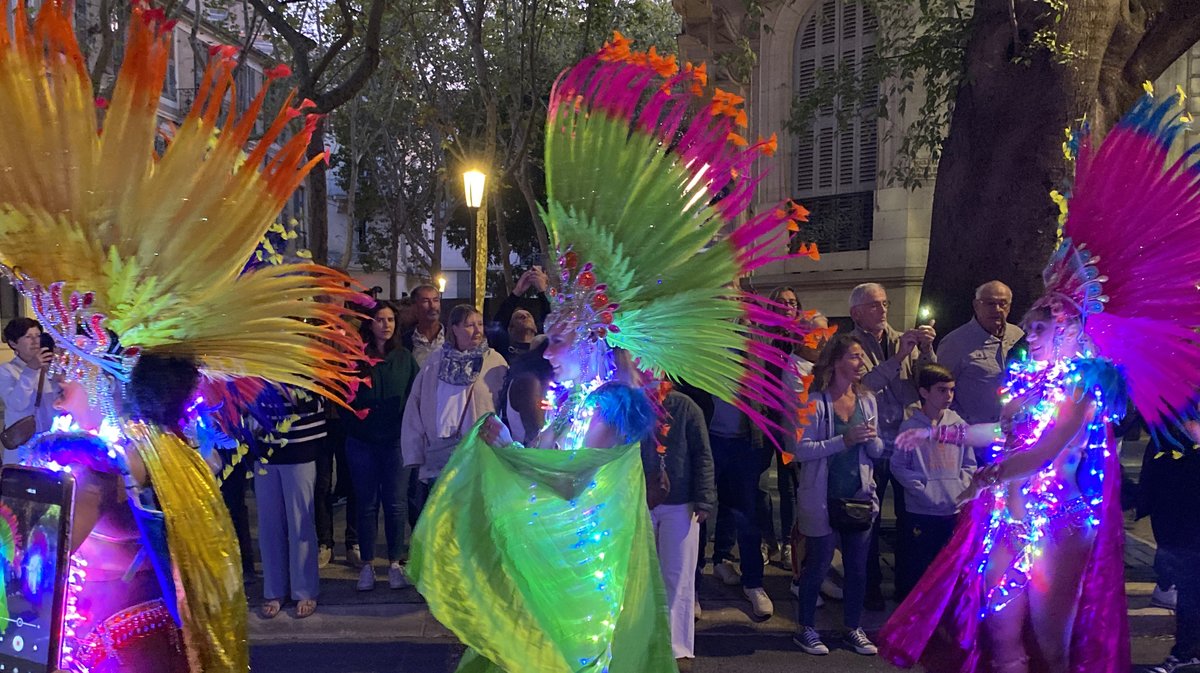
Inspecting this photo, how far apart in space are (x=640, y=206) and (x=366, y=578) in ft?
11.4

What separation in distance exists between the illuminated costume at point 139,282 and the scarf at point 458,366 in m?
2.68

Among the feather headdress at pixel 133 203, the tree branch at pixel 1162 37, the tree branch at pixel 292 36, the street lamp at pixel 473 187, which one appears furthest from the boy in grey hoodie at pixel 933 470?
the street lamp at pixel 473 187

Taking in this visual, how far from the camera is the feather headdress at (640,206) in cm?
321

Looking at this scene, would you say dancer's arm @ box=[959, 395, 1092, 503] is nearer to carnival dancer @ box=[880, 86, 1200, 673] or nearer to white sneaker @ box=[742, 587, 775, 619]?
carnival dancer @ box=[880, 86, 1200, 673]

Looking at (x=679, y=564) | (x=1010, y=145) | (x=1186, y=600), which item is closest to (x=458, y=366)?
(x=679, y=564)

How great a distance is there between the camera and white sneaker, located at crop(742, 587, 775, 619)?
5270 mm

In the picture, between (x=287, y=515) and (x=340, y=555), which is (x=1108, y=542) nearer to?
(x=287, y=515)

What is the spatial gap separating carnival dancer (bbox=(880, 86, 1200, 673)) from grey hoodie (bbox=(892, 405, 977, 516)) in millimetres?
1288

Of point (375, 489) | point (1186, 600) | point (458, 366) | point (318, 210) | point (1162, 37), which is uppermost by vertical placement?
point (1162, 37)

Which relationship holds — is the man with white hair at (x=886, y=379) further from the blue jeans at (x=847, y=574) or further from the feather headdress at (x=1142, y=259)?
the feather headdress at (x=1142, y=259)

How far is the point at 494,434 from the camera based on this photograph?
10.8 ft

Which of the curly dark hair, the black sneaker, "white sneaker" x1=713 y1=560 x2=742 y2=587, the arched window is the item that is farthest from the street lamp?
the curly dark hair

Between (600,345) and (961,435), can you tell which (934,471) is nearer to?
(961,435)

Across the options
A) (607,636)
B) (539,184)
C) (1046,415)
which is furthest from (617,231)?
(539,184)
